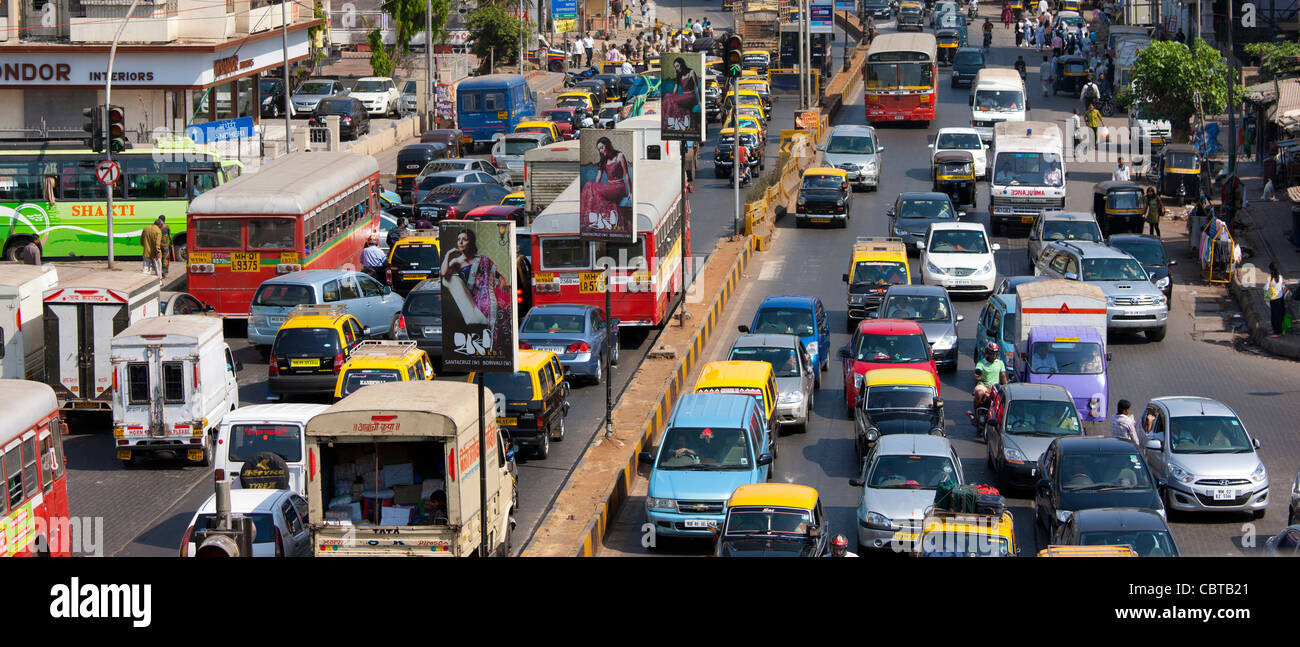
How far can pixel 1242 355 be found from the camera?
30.0 m

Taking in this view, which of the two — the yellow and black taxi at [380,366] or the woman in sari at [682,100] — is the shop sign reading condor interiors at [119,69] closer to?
the woman in sari at [682,100]

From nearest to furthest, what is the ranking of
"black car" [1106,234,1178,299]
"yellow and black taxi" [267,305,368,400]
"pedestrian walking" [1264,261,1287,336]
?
"yellow and black taxi" [267,305,368,400]
"pedestrian walking" [1264,261,1287,336]
"black car" [1106,234,1178,299]

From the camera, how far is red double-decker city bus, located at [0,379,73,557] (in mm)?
16500

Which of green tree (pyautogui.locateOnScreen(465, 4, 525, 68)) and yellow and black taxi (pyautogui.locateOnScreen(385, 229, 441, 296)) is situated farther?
green tree (pyautogui.locateOnScreen(465, 4, 525, 68))

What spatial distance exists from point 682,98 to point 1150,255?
10.5 m

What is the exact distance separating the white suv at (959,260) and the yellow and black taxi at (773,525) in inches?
649

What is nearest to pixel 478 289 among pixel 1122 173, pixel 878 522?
pixel 878 522

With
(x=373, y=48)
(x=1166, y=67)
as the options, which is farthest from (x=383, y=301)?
(x=373, y=48)

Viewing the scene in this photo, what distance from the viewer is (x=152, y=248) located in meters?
34.2

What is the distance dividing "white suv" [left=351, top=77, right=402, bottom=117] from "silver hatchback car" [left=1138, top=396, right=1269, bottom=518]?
47.3 meters

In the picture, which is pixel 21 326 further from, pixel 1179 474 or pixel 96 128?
pixel 1179 474

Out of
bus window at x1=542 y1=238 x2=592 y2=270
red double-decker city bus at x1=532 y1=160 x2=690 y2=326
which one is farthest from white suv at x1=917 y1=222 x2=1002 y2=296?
bus window at x1=542 y1=238 x2=592 y2=270

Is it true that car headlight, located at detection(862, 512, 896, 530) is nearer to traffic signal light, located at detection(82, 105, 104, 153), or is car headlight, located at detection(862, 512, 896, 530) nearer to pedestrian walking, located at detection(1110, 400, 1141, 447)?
pedestrian walking, located at detection(1110, 400, 1141, 447)
